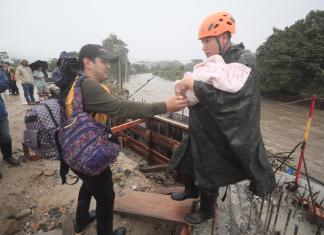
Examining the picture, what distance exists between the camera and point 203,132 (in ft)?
6.39

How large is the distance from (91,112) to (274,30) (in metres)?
38.5

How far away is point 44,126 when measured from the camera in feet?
7.14

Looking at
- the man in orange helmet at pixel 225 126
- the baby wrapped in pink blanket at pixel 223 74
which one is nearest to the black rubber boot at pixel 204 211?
the man in orange helmet at pixel 225 126

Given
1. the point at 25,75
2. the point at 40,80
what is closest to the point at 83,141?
the point at 25,75

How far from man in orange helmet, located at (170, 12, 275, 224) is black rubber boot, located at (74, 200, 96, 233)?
1659mm

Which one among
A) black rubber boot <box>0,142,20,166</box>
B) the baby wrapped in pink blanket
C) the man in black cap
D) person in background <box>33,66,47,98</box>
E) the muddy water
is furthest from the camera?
the muddy water

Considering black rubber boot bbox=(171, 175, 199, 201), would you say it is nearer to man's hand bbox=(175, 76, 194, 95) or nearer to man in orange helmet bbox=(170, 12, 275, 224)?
man in orange helmet bbox=(170, 12, 275, 224)

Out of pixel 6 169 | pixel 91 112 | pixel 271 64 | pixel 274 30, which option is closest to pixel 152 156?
pixel 6 169

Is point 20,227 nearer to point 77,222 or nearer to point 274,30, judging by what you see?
point 77,222

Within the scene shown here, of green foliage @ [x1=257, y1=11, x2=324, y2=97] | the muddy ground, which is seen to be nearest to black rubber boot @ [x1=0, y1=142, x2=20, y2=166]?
the muddy ground

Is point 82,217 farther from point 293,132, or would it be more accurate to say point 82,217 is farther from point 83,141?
point 293,132

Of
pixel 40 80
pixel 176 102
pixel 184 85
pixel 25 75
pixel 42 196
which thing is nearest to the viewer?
pixel 184 85

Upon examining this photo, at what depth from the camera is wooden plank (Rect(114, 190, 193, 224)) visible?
2.68 metres

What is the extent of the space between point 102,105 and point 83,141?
0.38 m
